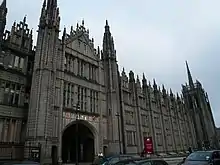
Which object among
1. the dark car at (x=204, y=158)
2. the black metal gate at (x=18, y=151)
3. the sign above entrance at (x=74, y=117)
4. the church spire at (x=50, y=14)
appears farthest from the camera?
the church spire at (x=50, y=14)

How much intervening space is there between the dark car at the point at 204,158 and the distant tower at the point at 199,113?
214 ft

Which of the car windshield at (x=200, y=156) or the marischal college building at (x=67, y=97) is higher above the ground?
the marischal college building at (x=67, y=97)

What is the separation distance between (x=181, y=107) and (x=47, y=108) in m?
53.3

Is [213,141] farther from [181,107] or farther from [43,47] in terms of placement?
[43,47]

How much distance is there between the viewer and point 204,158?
49.7 ft

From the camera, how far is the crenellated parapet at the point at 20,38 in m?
29.2

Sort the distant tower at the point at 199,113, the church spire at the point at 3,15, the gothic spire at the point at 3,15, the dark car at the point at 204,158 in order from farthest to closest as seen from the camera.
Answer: the distant tower at the point at 199,113 → the gothic spire at the point at 3,15 → the church spire at the point at 3,15 → the dark car at the point at 204,158

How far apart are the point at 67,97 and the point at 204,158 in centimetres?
2143

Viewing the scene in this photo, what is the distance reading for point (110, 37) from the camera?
4625 centimetres

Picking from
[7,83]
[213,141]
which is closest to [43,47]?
[7,83]

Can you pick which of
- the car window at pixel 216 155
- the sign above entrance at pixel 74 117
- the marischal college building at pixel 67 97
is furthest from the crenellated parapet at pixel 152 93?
the car window at pixel 216 155

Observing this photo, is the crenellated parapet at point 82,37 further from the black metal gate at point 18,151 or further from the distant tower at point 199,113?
the distant tower at point 199,113

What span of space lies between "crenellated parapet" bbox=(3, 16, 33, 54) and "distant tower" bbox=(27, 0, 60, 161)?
4.94ft

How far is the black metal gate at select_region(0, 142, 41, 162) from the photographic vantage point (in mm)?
24953
